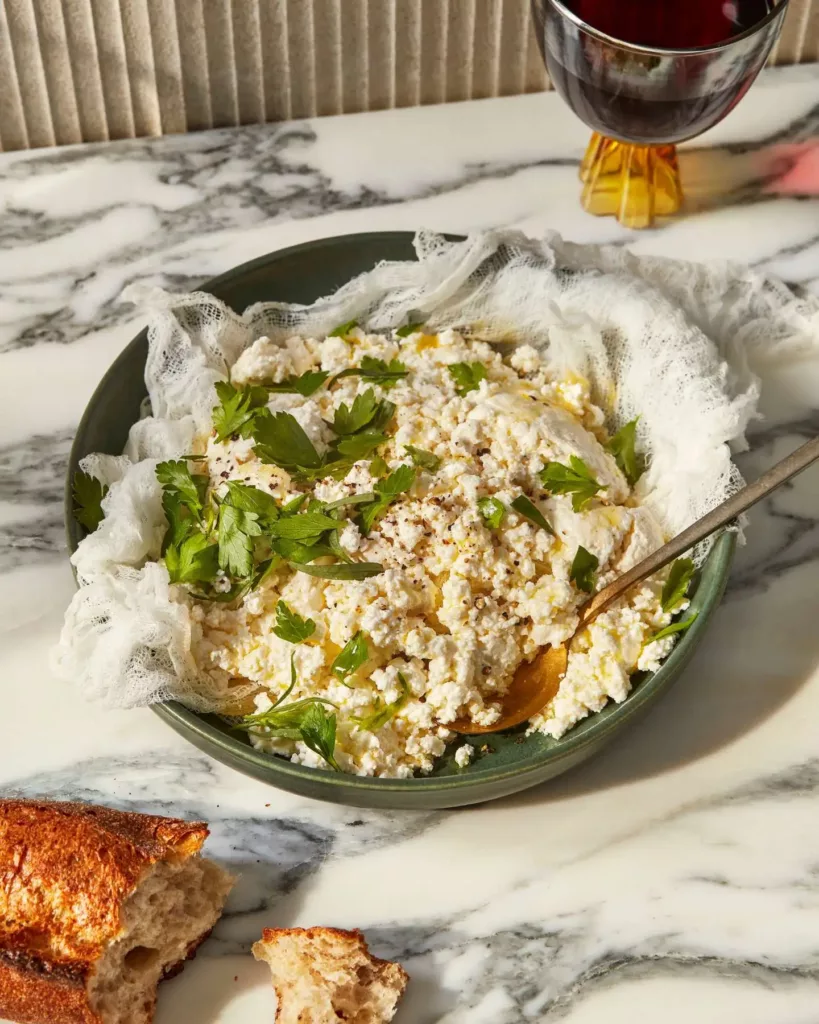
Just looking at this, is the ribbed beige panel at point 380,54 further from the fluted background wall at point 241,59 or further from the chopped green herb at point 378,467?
the chopped green herb at point 378,467

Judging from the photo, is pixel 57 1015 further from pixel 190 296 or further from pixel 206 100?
pixel 206 100

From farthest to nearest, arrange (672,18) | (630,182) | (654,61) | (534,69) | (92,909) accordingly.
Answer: (534,69), (630,182), (672,18), (654,61), (92,909)

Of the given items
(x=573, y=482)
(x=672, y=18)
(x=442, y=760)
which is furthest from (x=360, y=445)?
(x=672, y=18)

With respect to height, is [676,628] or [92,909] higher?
[676,628]

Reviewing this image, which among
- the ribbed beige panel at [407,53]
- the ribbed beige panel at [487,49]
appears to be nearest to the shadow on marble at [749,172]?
the ribbed beige panel at [487,49]

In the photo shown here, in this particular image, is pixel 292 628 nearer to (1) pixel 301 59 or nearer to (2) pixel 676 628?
(2) pixel 676 628

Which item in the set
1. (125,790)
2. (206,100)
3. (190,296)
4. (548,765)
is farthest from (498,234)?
(125,790)
